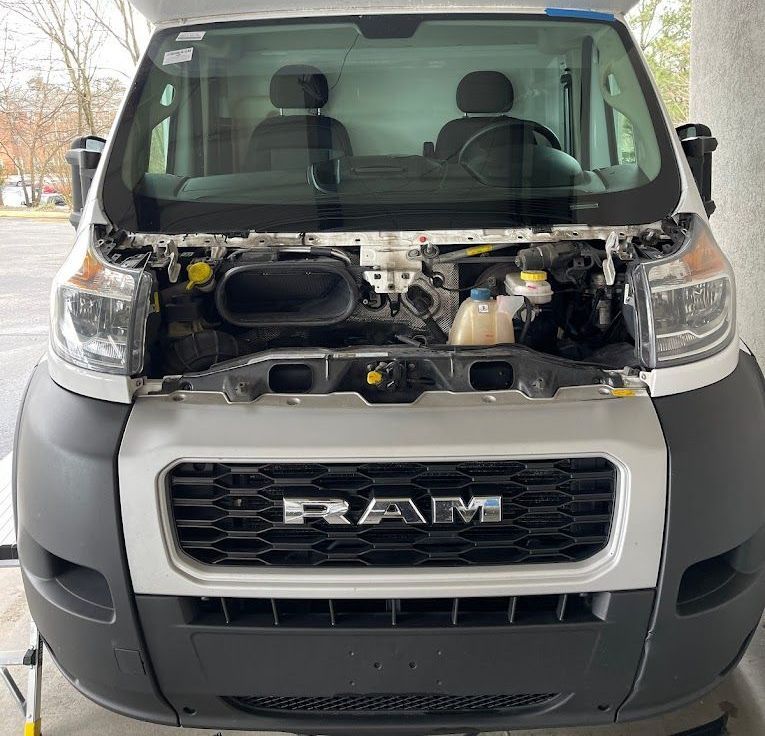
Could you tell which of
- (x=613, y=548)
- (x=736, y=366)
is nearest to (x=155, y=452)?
(x=613, y=548)

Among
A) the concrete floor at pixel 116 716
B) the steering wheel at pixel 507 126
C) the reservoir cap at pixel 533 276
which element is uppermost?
the steering wheel at pixel 507 126

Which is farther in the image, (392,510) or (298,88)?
(298,88)

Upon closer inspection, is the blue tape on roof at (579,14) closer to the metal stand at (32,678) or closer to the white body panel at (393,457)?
the white body panel at (393,457)

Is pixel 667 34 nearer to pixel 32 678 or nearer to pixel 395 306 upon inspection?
pixel 395 306

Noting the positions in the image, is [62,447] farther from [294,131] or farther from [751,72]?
[751,72]

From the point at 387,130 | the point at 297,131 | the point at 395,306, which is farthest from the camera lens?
the point at 387,130

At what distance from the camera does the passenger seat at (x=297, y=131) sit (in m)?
2.48

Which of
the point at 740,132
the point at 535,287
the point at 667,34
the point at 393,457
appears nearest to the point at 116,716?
the point at 393,457

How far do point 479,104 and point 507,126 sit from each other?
252mm

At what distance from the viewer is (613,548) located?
1.69 metres

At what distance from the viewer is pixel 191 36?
8.13 feet

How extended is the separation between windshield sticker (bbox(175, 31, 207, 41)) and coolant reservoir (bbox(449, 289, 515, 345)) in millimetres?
1270

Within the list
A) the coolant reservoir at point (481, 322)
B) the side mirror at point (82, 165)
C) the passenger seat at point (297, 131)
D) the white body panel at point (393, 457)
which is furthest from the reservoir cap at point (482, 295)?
the side mirror at point (82, 165)

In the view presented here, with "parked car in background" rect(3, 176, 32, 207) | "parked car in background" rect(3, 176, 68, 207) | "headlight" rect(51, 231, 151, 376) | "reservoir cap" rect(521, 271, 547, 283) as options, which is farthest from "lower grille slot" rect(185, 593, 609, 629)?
"parked car in background" rect(3, 176, 32, 207)
